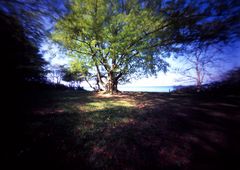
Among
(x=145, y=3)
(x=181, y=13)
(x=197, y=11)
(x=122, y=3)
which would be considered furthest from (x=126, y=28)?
(x=197, y=11)

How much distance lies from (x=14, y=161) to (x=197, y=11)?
7.30 meters

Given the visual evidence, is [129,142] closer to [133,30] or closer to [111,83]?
[133,30]

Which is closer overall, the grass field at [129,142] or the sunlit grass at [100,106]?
the grass field at [129,142]

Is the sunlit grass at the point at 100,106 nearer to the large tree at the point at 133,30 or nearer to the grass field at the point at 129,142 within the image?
the grass field at the point at 129,142

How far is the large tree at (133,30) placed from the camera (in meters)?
4.63

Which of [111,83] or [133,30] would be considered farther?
[111,83]

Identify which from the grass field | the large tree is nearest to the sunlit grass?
the grass field

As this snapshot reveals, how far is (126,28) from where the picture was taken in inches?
319

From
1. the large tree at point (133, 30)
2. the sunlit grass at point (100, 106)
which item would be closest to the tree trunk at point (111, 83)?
the large tree at point (133, 30)

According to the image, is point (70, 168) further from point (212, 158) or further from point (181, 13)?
point (181, 13)

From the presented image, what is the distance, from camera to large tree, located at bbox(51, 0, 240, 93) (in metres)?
4.63

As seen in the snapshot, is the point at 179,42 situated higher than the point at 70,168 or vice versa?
the point at 179,42

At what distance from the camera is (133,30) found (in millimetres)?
8188

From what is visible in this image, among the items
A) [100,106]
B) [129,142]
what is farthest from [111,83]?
[129,142]
